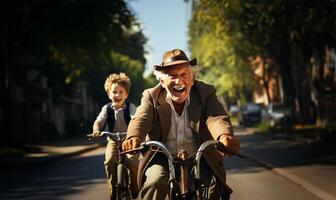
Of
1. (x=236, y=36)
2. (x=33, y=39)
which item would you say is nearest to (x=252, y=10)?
(x=33, y=39)

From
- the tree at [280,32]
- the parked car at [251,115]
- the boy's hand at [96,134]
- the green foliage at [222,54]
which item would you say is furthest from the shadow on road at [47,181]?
the parked car at [251,115]

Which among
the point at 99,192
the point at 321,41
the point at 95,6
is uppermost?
the point at 95,6

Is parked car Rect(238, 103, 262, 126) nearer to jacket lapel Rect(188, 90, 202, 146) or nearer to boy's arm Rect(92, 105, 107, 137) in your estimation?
boy's arm Rect(92, 105, 107, 137)

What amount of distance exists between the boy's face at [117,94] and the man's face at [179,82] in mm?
2650

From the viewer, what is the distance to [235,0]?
2644 centimetres

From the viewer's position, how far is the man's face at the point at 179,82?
16.1 feet

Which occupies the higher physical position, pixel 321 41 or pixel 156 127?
pixel 321 41

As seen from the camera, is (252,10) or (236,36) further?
(236,36)

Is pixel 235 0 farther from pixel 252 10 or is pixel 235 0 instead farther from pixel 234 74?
pixel 234 74

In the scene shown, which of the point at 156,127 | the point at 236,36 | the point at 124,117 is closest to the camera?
the point at 156,127

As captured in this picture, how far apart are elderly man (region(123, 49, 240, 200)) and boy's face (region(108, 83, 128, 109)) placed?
8.32ft

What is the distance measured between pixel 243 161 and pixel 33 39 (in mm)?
13127

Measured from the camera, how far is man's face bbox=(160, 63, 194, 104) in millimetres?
4902

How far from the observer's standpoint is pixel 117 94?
767 centimetres
